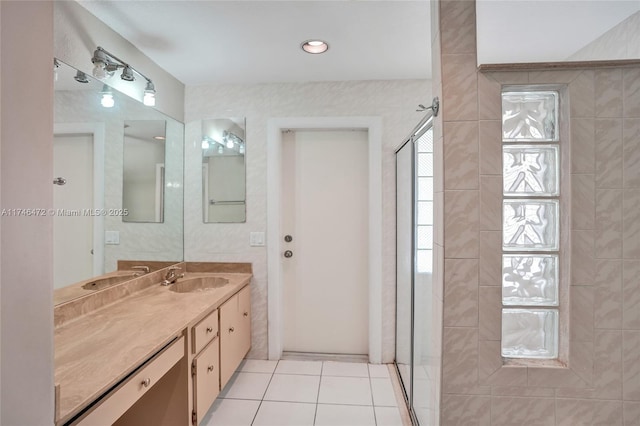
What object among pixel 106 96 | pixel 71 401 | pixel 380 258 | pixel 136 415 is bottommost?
pixel 136 415

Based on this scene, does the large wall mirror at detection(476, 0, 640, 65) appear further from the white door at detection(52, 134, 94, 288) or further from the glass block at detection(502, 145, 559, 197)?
the white door at detection(52, 134, 94, 288)

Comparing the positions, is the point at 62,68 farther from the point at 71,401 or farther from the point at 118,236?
the point at 71,401

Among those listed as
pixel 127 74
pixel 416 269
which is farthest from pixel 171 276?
pixel 416 269

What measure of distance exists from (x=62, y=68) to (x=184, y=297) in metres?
1.40

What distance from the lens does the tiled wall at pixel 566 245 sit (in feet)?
4.35

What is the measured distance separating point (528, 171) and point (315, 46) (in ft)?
4.95

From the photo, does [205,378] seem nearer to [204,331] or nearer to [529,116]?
[204,331]

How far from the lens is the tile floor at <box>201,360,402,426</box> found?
6.73 feet

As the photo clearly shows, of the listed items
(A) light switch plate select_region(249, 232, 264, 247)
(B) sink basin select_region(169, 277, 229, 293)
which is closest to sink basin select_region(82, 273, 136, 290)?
(B) sink basin select_region(169, 277, 229, 293)

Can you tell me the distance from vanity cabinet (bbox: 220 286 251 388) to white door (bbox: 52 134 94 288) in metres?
0.84

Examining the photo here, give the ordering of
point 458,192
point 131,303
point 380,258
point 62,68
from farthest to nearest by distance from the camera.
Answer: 1. point 380,258
2. point 131,303
3. point 62,68
4. point 458,192

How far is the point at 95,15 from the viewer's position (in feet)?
5.99

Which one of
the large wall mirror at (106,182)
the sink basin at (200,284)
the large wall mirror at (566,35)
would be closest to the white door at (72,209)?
the large wall mirror at (106,182)

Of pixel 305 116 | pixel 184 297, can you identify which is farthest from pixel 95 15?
pixel 184 297
